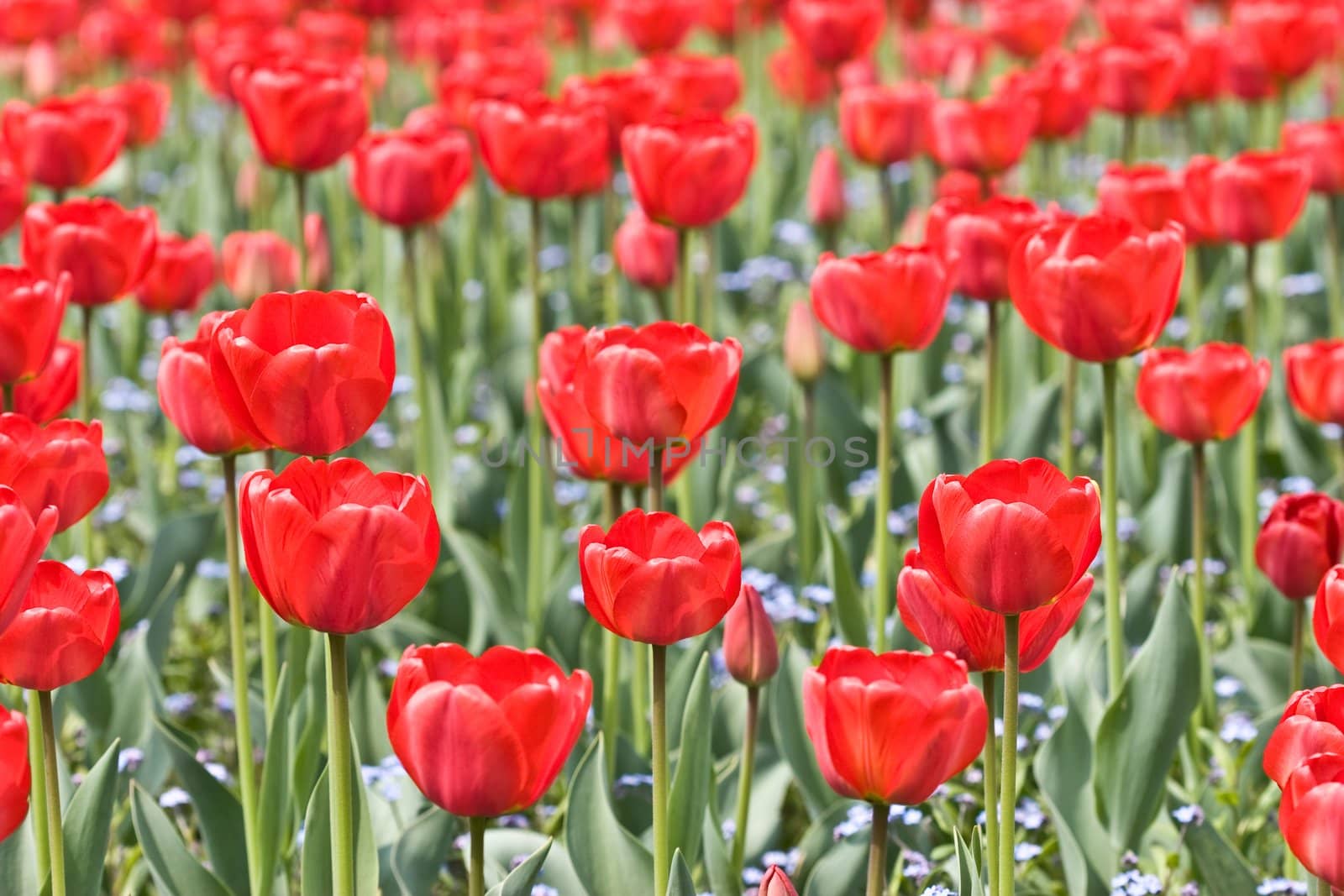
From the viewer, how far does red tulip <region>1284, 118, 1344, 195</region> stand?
3.73 metres

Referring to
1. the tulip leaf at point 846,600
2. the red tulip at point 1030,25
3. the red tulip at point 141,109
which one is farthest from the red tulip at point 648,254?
the red tulip at point 1030,25

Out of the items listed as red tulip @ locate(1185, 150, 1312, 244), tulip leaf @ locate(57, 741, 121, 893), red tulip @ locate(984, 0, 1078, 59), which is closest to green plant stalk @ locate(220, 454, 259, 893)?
tulip leaf @ locate(57, 741, 121, 893)

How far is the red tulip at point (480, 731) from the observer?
151 centimetres

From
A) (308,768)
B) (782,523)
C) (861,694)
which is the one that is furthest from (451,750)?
(782,523)

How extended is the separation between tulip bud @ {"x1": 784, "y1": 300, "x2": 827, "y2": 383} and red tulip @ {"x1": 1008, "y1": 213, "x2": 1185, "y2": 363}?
2.74 ft

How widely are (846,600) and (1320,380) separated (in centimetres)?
83

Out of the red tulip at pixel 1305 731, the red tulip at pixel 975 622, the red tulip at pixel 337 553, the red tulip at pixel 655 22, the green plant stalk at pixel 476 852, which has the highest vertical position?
the red tulip at pixel 655 22

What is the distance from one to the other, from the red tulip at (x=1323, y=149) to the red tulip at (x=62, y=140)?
101 inches

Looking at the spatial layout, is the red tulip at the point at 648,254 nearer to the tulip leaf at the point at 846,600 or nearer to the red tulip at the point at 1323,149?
the tulip leaf at the point at 846,600

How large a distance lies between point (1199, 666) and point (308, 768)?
1.26 meters

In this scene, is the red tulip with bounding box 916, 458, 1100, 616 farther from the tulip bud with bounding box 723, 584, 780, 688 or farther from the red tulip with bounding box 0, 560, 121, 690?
the red tulip with bounding box 0, 560, 121, 690

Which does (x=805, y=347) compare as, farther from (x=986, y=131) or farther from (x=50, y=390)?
(x=50, y=390)

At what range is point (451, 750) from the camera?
4.98 ft

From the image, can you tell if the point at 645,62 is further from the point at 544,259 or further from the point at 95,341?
the point at 95,341
